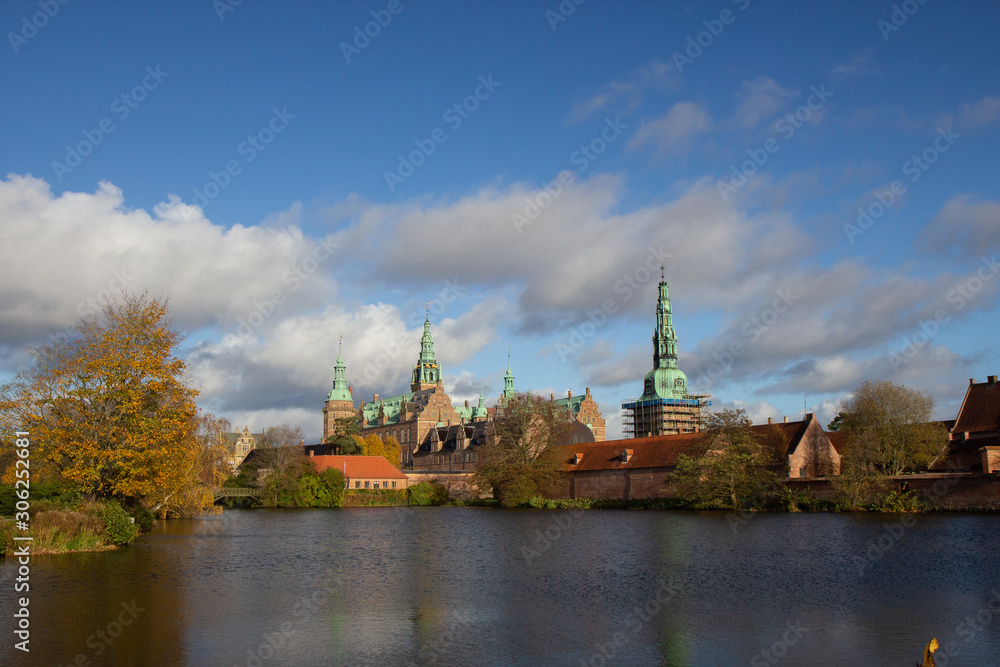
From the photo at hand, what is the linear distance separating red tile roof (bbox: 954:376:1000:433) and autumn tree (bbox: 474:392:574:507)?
2755cm

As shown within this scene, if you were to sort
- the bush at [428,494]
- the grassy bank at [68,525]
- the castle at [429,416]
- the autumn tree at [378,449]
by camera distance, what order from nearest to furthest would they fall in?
the grassy bank at [68,525] → the bush at [428,494] → the autumn tree at [378,449] → the castle at [429,416]

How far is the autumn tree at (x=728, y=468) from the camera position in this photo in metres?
47.8

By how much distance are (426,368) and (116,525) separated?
115972 mm

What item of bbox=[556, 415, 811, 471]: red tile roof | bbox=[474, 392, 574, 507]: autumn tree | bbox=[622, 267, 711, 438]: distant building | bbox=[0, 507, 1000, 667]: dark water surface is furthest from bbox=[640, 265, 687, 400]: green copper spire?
bbox=[0, 507, 1000, 667]: dark water surface

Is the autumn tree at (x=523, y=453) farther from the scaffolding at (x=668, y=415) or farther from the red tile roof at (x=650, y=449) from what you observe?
the scaffolding at (x=668, y=415)

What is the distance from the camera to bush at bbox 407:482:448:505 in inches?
2859

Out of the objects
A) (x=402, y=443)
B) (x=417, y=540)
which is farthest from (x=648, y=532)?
(x=402, y=443)

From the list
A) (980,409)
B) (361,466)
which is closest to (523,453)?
(361,466)

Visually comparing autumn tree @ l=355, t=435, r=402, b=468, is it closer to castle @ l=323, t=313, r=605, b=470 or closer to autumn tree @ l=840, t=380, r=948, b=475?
castle @ l=323, t=313, r=605, b=470

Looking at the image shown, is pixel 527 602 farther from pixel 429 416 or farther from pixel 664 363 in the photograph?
pixel 429 416

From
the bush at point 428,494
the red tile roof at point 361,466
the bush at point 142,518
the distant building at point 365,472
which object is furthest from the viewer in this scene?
the red tile roof at point 361,466

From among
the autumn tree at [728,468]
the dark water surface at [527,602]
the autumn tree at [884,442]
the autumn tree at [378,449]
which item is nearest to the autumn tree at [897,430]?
the autumn tree at [884,442]

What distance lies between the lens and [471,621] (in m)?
14.8

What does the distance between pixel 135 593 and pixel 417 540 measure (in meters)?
16.6
